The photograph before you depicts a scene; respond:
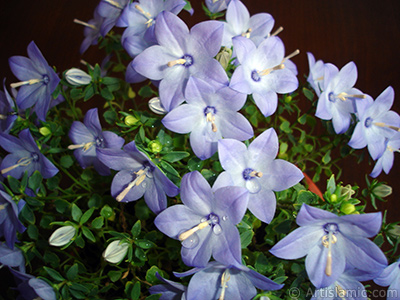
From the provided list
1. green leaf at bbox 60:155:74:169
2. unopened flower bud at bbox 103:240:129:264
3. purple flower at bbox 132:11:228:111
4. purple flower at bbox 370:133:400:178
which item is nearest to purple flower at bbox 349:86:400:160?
purple flower at bbox 370:133:400:178

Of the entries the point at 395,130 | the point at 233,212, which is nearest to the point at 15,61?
the point at 233,212

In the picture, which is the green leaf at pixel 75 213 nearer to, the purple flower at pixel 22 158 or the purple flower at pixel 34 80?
the purple flower at pixel 22 158

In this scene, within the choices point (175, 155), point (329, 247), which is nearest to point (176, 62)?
point (175, 155)

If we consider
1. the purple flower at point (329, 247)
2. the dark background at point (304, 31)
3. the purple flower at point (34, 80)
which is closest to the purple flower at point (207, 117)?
the purple flower at point (329, 247)

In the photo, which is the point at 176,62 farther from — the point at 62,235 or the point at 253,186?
the point at 62,235

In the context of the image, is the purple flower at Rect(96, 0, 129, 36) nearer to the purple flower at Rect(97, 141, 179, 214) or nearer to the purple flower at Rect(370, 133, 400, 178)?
the purple flower at Rect(97, 141, 179, 214)
